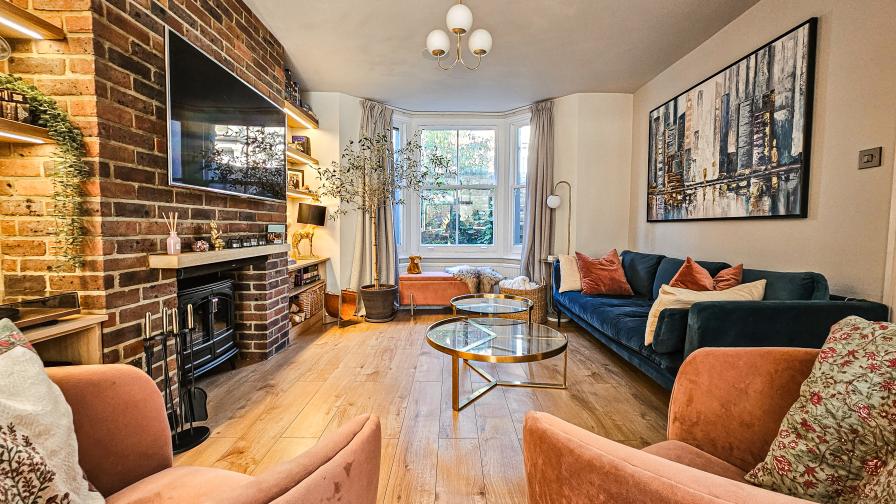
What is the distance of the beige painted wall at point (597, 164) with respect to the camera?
445 centimetres

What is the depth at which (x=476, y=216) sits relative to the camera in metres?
5.46

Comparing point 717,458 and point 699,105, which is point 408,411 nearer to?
point 717,458

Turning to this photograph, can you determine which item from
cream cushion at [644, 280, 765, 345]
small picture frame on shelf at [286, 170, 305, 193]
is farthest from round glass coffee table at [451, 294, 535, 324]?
small picture frame on shelf at [286, 170, 305, 193]

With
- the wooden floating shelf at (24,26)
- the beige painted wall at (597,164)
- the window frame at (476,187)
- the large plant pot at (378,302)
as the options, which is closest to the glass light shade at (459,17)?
the wooden floating shelf at (24,26)

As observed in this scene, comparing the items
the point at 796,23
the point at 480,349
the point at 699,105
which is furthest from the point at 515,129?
the point at 480,349

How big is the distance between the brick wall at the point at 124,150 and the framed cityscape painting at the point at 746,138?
3617 millimetres

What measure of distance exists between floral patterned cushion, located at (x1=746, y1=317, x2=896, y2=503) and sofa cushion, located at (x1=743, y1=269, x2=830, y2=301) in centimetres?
145

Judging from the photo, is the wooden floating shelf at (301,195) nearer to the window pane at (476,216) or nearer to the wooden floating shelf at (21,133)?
the window pane at (476,216)

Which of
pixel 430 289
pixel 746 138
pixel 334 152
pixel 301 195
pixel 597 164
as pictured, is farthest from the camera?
pixel 430 289

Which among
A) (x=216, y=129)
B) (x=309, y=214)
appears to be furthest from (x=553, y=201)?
(x=216, y=129)

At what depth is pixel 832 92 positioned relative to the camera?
84.3 inches

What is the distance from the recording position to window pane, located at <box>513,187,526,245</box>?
5.29m

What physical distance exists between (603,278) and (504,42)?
232cm

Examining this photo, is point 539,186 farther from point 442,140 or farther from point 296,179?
point 296,179
